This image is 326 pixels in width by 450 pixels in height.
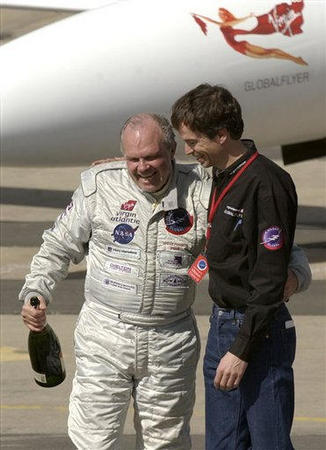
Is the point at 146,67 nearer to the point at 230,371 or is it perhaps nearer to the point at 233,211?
the point at 233,211

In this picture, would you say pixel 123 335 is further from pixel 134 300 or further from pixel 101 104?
pixel 101 104

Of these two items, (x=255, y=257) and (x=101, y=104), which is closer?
(x=255, y=257)

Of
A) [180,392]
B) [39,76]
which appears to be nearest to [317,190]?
[39,76]

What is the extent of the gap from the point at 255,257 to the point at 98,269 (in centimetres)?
78

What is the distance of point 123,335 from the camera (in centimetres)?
624

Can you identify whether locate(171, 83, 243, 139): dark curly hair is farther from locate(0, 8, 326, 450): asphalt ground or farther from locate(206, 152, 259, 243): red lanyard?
locate(0, 8, 326, 450): asphalt ground

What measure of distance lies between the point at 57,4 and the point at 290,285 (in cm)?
1104

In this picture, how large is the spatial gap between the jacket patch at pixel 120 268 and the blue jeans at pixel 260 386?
39 centimetres

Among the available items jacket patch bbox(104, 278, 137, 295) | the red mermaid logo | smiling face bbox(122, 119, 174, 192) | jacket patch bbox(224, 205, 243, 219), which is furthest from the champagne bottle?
the red mermaid logo

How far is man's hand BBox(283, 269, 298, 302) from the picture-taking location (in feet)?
19.4

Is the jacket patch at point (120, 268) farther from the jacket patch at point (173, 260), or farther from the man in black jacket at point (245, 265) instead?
the man in black jacket at point (245, 265)

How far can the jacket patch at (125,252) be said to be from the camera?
245 inches

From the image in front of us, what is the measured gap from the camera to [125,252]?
245 inches

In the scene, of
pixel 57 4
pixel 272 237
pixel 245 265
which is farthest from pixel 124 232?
pixel 57 4
